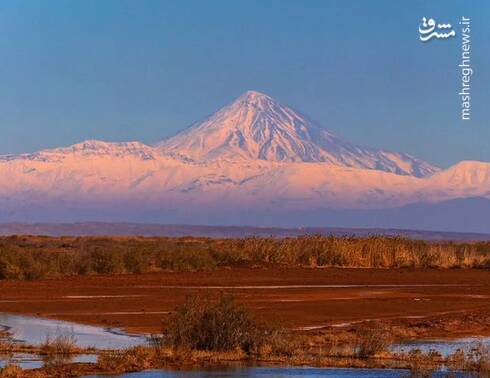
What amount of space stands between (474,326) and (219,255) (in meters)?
30.8

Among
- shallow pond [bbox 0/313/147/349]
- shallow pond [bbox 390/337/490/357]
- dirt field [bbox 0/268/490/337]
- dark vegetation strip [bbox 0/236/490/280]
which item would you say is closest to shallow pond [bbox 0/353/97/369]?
shallow pond [bbox 0/313/147/349]

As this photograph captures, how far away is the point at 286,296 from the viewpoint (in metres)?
41.0

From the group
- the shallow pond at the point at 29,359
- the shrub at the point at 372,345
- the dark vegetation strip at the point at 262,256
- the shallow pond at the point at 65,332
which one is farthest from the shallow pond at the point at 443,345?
the dark vegetation strip at the point at 262,256

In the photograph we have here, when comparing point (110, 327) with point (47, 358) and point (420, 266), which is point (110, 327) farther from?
point (420, 266)

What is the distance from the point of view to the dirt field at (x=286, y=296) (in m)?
32.4

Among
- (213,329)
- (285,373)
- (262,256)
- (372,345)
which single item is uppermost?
(262,256)

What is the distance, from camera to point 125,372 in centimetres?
2184

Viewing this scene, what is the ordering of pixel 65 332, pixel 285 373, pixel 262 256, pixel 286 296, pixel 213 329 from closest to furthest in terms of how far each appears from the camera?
1. pixel 285 373
2. pixel 213 329
3. pixel 65 332
4. pixel 286 296
5. pixel 262 256

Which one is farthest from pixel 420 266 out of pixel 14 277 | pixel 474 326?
pixel 474 326

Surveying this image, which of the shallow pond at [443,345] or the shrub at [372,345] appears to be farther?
the shallow pond at [443,345]

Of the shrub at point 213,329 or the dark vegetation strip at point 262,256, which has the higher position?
the dark vegetation strip at point 262,256

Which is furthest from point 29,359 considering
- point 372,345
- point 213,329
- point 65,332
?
point 372,345

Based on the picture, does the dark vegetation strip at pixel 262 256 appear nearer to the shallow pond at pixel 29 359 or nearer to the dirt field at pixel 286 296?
the dirt field at pixel 286 296

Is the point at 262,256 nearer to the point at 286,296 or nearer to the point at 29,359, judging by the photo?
the point at 286,296
